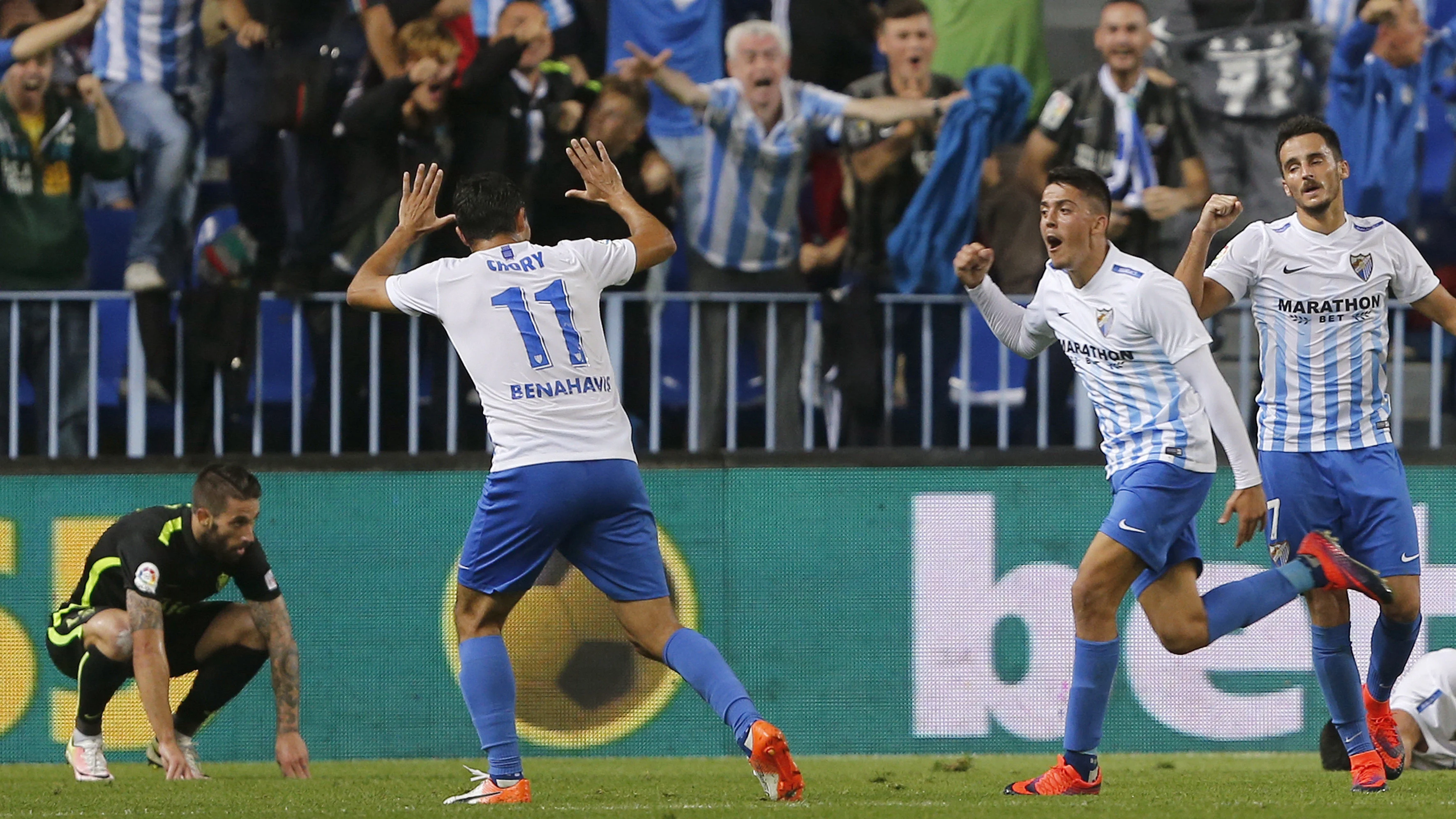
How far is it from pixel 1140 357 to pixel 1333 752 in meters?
2.34

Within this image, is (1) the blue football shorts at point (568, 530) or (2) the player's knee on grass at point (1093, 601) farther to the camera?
(2) the player's knee on grass at point (1093, 601)

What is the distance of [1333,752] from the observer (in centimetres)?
727

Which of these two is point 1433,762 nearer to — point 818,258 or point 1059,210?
point 1059,210

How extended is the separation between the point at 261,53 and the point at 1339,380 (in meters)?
5.19

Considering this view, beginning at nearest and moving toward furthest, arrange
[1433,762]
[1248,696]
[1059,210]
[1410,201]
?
[1059,210] < [1433,762] < [1248,696] < [1410,201]

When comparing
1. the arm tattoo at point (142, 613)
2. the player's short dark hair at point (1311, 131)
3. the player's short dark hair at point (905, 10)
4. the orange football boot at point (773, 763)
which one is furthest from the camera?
the player's short dark hair at point (905, 10)

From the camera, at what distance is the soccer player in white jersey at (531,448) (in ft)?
18.0

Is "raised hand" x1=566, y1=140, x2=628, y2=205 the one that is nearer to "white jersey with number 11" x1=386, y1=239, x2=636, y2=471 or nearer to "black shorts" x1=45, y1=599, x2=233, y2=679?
"white jersey with number 11" x1=386, y1=239, x2=636, y2=471

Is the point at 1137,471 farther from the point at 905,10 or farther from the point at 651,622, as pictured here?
the point at 905,10

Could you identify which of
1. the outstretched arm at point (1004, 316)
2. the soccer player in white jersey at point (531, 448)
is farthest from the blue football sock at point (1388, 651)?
the soccer player in white jersey at point (531, 448)

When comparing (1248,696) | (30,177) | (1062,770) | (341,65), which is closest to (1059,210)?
(1062,770)

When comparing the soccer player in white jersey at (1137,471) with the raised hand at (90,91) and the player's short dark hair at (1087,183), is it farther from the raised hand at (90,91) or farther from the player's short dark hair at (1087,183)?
the raised hand at (90,91)

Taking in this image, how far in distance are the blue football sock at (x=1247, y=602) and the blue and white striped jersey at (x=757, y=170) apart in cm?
354

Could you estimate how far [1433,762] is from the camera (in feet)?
23.5
